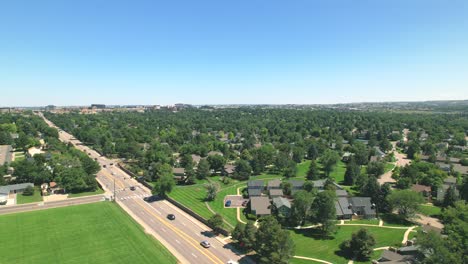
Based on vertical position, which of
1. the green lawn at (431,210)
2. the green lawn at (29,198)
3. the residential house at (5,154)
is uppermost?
the residential house at (5,154)

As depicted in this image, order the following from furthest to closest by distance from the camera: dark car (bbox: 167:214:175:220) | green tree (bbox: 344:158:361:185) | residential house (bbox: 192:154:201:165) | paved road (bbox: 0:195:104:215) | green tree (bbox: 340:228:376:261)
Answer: residential house (bbox: 192:154:201:165), green tree (bbox: 344:158:361:185), paved road (bbox: 0:195:104:215), dark car (bbox: 167:214:175:220), green tree (bbox: 340:228:376:261)

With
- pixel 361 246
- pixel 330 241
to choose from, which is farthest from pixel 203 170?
pixel 361 246

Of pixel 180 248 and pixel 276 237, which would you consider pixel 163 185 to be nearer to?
pixel 180 248

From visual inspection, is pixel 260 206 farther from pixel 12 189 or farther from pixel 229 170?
pixel 12 189

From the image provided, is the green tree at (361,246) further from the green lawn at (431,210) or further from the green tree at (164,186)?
the green tree at (164,186)

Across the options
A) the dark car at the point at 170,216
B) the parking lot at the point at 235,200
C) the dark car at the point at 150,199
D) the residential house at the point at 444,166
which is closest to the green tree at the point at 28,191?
the dark car at the point at 150,199

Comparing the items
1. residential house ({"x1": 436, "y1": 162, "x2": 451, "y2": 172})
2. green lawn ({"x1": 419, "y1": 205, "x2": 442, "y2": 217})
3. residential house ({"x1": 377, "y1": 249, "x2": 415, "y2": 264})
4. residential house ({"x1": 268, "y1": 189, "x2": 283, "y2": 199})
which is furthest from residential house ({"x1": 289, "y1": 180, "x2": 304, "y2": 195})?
residential house ({"x1": 436, "y1": 162, "x2": 451, "y2": 172})

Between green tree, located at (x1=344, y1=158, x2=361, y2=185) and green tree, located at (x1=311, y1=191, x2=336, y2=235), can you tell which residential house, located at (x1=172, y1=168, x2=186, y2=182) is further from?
green tree, located at (x1=344, y1=158, x2=361, y2=185)
